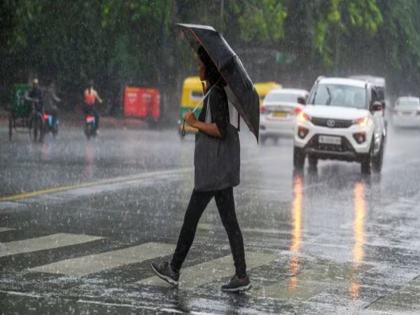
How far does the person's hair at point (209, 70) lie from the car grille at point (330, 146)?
16.1 m

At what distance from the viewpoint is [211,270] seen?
35.1 ft

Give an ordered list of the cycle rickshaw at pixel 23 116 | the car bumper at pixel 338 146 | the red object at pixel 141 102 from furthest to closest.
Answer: the red object at pixel 141 102 < the cycle rickshaw at pixel 23 116 < the car bumper at pixel 338 146

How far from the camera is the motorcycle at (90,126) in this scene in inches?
1400

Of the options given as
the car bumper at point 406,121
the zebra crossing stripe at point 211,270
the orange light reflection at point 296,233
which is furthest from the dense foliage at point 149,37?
the zebra crossing stripe at point 211,270

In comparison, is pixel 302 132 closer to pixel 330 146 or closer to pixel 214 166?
pixel 330 146

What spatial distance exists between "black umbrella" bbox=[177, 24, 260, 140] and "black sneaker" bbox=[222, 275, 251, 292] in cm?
119

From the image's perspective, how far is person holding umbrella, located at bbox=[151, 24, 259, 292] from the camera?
31.3 feet

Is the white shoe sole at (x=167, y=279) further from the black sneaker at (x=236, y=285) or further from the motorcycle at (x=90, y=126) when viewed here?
the motorcycle at (x=90, y=126)

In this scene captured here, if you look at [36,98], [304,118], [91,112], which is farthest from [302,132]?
[91,112]

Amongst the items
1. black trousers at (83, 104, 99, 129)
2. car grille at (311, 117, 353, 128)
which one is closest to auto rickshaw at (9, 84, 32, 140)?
black trousers at (83, 104, 99, 129)

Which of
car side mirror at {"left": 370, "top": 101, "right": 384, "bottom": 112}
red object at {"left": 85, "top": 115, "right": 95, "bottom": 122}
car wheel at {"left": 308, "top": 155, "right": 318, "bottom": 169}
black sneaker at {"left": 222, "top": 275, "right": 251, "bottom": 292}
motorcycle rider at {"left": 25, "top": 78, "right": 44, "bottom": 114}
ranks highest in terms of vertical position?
car side mirror at {"left": 370, "top": 101, "right": 384, "bottom": 112}

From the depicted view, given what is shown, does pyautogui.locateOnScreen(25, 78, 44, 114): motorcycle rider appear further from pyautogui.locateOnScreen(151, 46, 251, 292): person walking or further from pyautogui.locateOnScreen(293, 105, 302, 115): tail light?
pyautogui.locateOnScreen(151, 46, 251, 292): person walking

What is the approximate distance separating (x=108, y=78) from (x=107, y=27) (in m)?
6.68

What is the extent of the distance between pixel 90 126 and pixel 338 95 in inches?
438
